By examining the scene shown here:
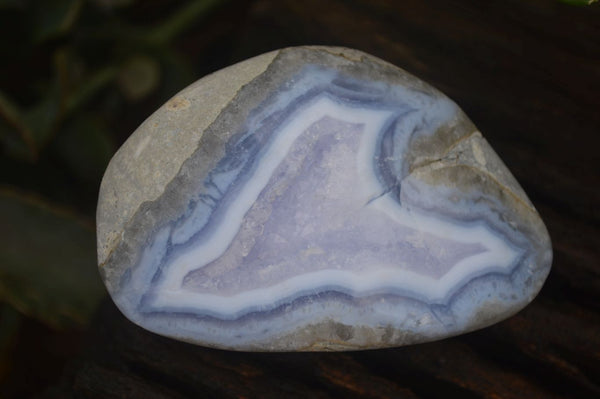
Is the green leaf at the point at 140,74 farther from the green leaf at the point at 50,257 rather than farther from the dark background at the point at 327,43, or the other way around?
the green leaf at the point at 50,257

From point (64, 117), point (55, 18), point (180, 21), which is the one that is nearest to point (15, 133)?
point (64, 117)

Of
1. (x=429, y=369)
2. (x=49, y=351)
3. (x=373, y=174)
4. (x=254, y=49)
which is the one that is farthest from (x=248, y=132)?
(x=49, y=351)

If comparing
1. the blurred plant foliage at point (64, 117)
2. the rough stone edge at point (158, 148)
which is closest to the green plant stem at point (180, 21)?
the blurred plant foliage at point (64, 117)

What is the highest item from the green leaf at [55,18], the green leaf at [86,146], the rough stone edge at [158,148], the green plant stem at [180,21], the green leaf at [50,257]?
the green plant stem at [180,21]

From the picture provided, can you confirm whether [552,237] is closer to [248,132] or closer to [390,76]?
[390,76]

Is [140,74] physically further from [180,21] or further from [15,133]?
[15,133]

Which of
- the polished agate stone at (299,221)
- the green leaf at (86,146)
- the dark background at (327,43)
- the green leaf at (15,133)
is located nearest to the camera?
the polished agate stone at (299,221)

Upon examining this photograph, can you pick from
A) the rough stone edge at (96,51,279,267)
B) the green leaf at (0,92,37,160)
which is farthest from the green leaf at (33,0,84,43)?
the rough stone edge at (96,51,279,267)
